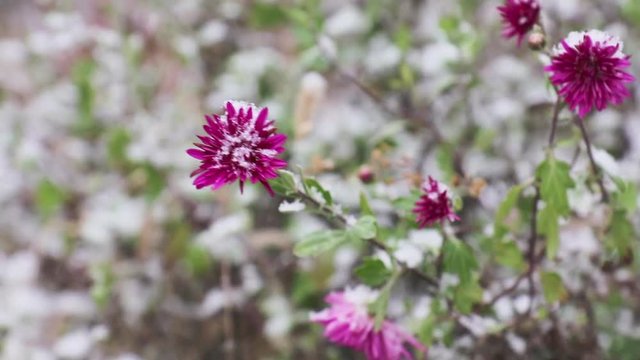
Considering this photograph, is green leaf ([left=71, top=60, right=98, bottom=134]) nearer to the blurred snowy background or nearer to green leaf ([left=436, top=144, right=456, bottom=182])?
the blurred snowy background

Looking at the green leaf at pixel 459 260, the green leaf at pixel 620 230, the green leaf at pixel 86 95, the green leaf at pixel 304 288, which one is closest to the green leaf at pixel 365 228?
the green leaf at pixel 459 260

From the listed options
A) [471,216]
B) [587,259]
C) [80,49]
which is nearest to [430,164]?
[471,216]

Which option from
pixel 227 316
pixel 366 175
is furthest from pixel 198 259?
pixel 366 175

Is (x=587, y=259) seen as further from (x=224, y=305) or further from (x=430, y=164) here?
(x=224, y=305)

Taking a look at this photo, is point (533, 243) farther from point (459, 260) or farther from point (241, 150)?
point (241, 150)

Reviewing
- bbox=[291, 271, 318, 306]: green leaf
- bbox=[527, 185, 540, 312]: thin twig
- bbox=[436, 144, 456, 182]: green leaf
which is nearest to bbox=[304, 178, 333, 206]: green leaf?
bbox=[527, 185, 540, 312]: thin twig

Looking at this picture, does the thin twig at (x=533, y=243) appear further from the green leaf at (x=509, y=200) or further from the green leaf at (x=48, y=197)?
the green leaf at (x=48, y=197)
